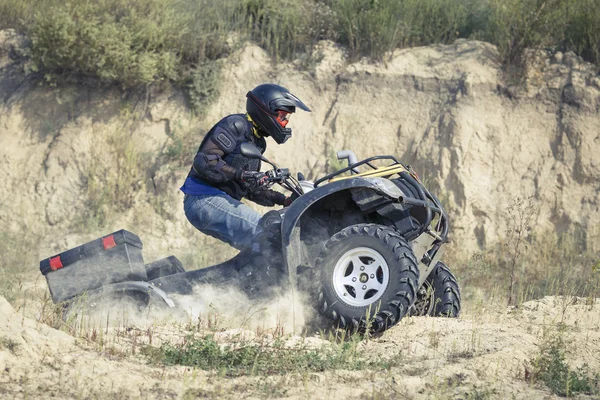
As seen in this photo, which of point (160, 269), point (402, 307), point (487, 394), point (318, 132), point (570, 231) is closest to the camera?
point (487, 394)

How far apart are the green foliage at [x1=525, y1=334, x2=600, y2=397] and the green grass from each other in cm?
765

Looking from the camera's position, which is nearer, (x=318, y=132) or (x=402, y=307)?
(x=402, y=307)

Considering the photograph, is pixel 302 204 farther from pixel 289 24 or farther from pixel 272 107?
pixel 289 24

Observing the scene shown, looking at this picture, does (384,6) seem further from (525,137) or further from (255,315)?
(255,315)

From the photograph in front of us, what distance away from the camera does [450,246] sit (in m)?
12.1

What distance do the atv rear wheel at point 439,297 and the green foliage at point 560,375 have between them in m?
1.39

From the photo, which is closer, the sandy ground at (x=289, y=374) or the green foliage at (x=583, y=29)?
the sandy ground at (x=289, y=374)

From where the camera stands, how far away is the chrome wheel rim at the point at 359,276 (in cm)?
647

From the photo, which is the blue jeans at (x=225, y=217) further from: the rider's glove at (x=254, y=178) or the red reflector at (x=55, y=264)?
the red reflector at (x=55, y=264)

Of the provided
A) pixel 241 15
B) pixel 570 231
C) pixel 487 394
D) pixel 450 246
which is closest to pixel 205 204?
pixel 487 394

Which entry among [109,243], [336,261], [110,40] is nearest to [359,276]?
[336,261]

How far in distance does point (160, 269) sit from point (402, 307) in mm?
2476

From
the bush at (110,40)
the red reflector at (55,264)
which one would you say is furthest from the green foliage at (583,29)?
the red reflector at (55,264)

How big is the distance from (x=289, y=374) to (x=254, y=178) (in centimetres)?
192
